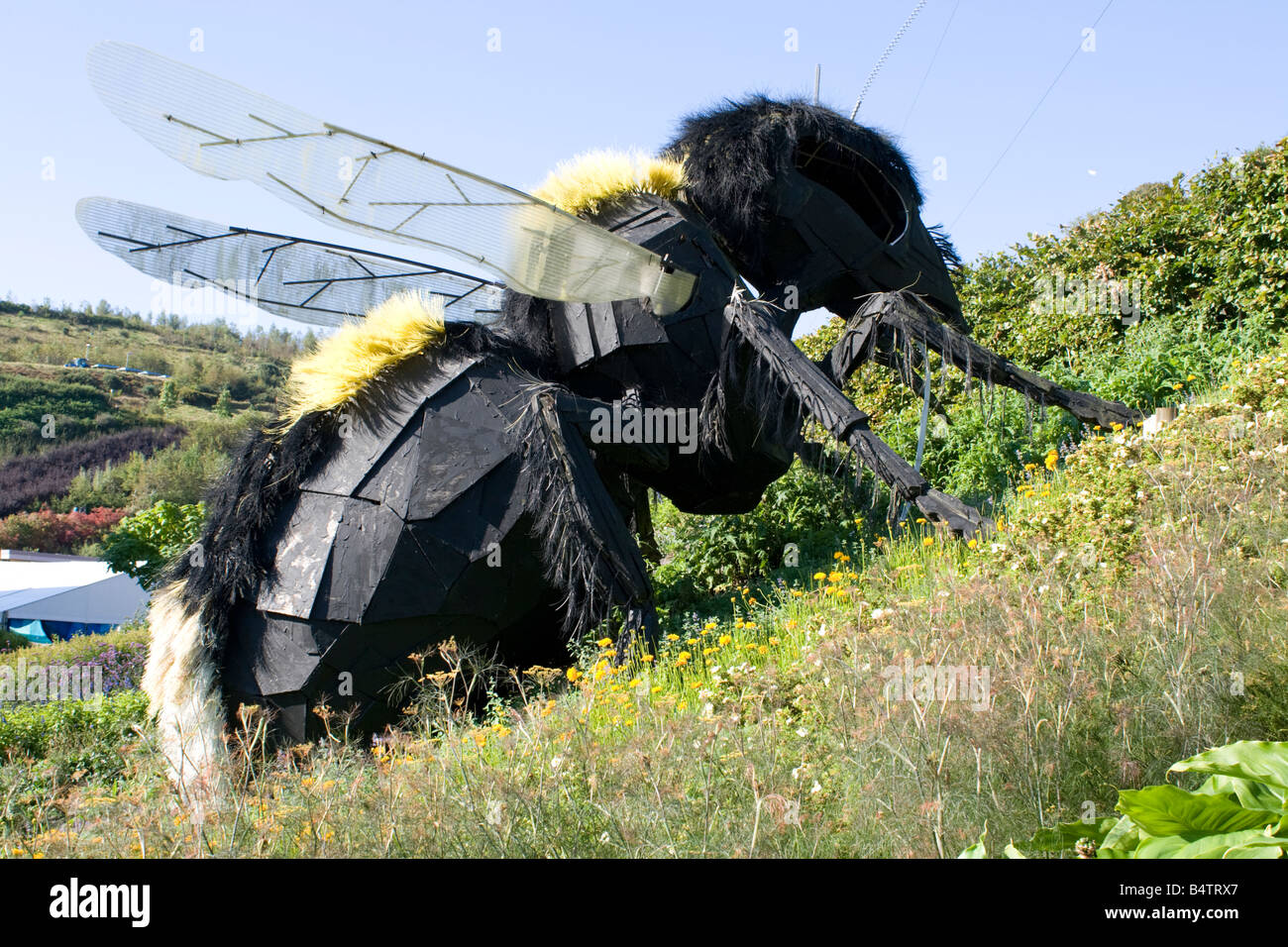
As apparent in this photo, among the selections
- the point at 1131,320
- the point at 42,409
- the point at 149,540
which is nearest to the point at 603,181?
the point at 1131,320

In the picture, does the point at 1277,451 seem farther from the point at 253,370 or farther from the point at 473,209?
the point at 253,370

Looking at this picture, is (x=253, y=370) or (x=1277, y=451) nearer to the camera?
(x=1277, y=451)

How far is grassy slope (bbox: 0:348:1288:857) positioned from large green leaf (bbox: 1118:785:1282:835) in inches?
14.0

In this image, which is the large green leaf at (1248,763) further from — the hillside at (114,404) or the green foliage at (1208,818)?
the hillside at (114,404)

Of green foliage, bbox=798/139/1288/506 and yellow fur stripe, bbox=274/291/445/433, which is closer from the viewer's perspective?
yellow fur stripe, bbox=274/291/445/433

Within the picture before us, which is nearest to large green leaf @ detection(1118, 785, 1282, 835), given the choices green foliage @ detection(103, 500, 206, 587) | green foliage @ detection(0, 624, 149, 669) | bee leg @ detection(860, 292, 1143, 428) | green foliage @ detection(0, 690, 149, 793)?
bee leg @ detection(860, 292, 1143, 428)

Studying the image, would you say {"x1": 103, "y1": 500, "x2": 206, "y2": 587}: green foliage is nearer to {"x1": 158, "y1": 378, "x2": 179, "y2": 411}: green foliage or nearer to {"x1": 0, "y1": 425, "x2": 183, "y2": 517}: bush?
{"x1": 0, "y1": 425, "x2": 183, "y2": 517}: bush

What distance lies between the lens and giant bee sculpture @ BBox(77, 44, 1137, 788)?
4.96 metres

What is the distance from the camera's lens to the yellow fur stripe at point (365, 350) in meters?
5.38

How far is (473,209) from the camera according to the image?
15.2 ft

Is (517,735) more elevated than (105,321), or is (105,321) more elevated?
(105,321)

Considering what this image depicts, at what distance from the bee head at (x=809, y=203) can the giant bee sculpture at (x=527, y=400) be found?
0.7 inches
